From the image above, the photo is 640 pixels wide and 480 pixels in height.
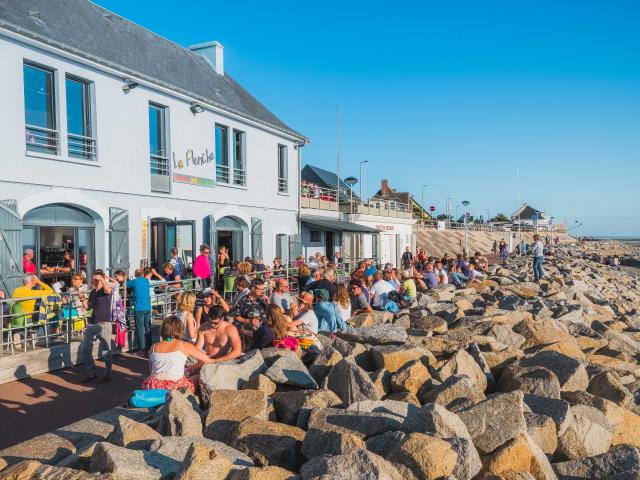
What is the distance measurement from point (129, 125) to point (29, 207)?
3.68 metres

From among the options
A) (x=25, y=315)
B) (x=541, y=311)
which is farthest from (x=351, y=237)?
(x=25, y=315)

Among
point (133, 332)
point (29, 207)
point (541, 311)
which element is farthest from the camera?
point (541, 311)

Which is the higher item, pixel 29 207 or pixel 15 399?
pixel 29 207

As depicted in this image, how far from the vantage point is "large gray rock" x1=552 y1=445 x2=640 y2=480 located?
4.82 meters

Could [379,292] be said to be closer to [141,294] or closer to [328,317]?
[328,317]

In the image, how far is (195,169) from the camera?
16.9 m

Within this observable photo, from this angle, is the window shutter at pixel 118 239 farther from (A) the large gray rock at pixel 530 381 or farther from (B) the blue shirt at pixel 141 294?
(A) the large gray rock at pixel 530 381

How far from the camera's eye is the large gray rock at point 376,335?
27.6 ft

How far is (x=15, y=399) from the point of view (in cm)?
759

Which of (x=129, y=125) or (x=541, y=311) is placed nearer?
(x=541, y=311)

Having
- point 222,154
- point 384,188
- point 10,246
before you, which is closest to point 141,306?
point 10,246

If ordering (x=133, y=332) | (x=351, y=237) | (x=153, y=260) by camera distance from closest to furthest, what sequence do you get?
(x=133, y=332), (x=153, y=260), (x=351, y=237)

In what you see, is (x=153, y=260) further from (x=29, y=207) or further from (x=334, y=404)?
(x=334, y=404)

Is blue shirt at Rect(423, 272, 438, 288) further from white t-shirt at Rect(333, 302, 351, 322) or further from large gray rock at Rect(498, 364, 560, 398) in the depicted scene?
large gray rock at Rect(498, 364, 560, 398)
